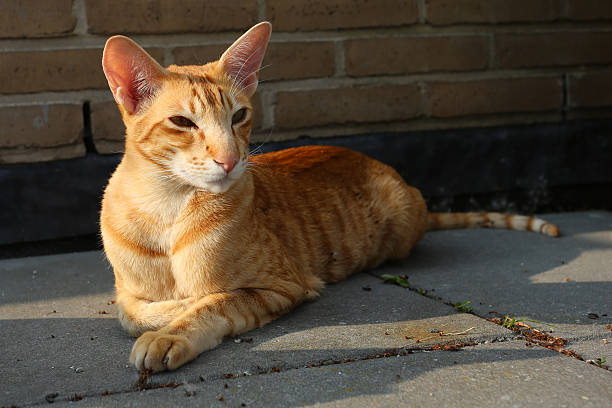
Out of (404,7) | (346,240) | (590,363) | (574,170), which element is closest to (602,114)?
(574,170)

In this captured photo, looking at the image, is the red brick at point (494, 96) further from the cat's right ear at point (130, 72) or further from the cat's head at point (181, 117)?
the cat's right ear at point (130, 72)

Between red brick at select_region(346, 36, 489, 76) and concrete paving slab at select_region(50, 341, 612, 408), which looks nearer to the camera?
concrete paving slab at select_region(50, 341, 612, 408)

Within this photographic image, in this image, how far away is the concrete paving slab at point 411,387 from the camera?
1766 mm

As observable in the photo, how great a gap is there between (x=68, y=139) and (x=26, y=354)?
167 cm

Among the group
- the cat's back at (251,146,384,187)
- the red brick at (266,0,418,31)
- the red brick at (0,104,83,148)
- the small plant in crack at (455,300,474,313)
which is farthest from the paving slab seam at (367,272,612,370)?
the red brick at (0,104,83,148)

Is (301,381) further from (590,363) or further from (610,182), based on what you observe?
(610,182)

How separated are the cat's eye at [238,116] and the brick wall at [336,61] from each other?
1361 mm

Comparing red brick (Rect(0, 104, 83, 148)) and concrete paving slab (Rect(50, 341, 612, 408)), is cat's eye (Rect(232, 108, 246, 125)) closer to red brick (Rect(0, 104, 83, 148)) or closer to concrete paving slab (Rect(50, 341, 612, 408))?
concrete paving slab (Rect(50, 341, 612, 408))

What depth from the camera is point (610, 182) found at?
4.66 meters

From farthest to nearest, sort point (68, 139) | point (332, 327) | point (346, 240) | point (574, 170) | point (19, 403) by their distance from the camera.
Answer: point (574, 170), point (68, 139), point (346, 240), point (332, 327), point (19, 403)

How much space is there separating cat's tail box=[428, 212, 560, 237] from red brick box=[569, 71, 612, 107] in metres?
1.07

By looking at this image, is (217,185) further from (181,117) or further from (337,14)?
(337,14)

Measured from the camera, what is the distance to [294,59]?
3934 millimetres

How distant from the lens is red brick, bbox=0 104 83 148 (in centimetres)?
349
